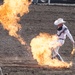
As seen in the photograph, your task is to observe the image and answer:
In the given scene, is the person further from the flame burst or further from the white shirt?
the flame burst

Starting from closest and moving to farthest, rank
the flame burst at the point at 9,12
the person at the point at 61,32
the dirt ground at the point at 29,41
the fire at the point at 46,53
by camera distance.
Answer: the dirt ground at the point at 29,41 → the person at the point at 61,32 → the fire at the point at 46,53 → the flame burst at the point at 9,12

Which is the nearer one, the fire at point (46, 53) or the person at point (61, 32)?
the person at point (61, 32)

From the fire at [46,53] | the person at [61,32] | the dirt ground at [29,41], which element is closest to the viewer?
the dirt ground at [29,41]

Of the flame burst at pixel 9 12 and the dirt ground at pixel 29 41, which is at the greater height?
the flame burst at pixel 9 12

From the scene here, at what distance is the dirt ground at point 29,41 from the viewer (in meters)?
19.0

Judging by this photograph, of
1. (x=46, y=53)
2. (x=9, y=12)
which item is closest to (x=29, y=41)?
(x=9, y=12)

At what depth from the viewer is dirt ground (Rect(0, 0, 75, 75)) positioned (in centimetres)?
1903

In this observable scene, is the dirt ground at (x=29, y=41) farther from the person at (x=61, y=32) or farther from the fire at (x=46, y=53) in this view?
the person at (x=61, y=32)

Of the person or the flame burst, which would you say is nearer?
the person

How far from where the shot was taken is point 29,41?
87.7 ft

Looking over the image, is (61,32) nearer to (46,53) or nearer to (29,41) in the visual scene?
(46,53)

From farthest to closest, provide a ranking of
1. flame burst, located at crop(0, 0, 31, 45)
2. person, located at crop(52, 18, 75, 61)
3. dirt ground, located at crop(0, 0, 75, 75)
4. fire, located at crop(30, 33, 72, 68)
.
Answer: flame burst, located at crop(0, 0, 31, 45), fire, located at crop(30, 33, 72, 68), person, located at crop(52, 18, 75, 61), dirt ground, located at crop(0, 0, 75, 75)

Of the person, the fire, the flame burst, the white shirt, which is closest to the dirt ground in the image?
the fire

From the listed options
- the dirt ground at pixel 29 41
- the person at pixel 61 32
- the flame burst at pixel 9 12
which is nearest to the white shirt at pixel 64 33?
the person at pixel 61 32
